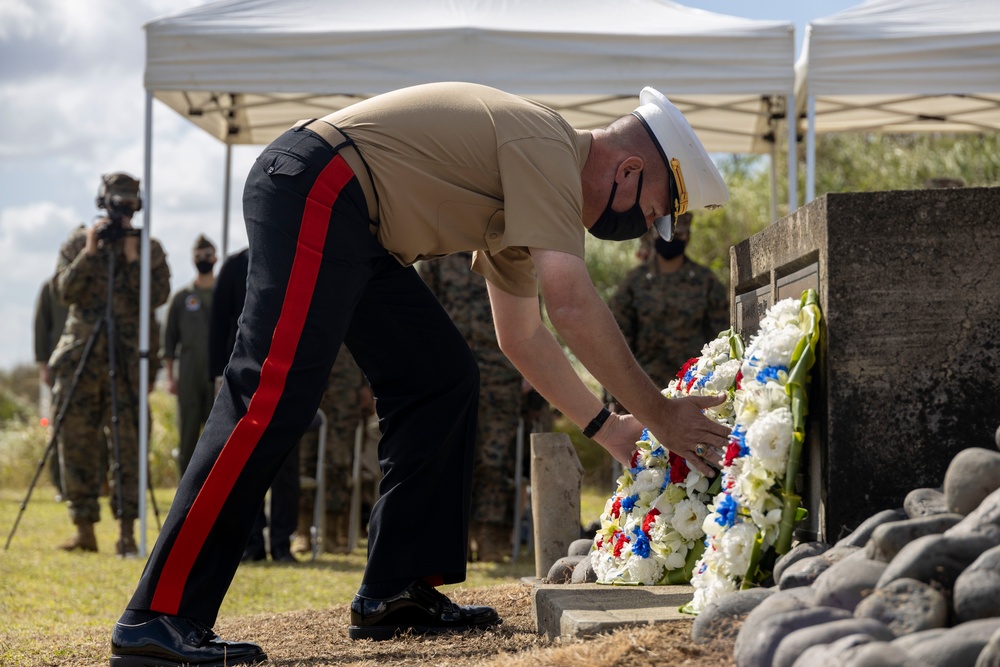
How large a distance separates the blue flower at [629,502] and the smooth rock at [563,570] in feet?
1.55

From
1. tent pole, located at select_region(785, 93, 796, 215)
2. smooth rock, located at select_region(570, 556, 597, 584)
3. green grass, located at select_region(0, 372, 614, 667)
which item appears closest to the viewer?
smooth rock, located at select_region(570, 556, 597, 584)

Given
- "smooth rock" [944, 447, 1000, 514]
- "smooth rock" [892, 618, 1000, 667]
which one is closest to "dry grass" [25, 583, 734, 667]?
"smooth rock" [892, 618, 1000, 667]

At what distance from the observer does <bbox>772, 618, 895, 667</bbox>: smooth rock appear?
2113 mm

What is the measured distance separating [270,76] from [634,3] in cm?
233

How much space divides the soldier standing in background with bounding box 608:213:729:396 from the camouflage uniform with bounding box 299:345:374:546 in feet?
6.13

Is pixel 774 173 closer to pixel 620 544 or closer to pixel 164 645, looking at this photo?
pixel 620 544

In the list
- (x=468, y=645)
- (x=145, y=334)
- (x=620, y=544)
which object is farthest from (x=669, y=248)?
(x=468, y=645)

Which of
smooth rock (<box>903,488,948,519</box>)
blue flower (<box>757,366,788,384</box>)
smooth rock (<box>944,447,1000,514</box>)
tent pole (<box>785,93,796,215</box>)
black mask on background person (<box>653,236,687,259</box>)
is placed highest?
tent pole (<box>785,93,796,215</box>)

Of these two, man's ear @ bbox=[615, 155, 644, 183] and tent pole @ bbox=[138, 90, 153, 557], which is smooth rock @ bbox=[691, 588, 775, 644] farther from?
tent pole @ bbox=[138, 90, 153, 557]

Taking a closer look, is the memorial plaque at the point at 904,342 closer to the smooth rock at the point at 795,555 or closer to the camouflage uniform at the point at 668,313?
the smooth rock at the point at 795,555

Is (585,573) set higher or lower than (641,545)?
lower

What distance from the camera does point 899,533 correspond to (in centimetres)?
243

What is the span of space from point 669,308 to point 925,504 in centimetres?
494

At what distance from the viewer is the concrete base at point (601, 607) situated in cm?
294
